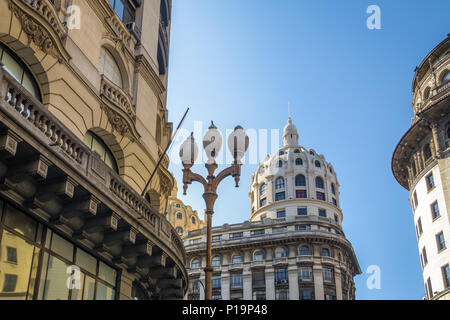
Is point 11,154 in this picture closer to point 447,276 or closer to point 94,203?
point 94,203

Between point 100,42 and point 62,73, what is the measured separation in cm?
380

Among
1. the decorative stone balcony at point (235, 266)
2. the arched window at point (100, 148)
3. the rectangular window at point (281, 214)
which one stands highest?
the rectangular window at point (281, 214)

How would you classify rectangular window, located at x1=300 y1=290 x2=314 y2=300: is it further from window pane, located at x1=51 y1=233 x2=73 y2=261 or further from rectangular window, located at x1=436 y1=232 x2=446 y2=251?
window pane, located at x1=51 y1=233 x2=73 y2=261

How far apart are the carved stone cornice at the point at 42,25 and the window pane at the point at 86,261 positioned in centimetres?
641

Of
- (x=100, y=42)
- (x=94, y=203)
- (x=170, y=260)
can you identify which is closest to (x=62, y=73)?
(x=100, y=42)

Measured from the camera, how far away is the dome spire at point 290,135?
103 metres

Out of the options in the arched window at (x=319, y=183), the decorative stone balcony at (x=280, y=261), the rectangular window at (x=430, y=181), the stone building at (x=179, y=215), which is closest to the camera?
the rectangular window at (x=430, y=181)

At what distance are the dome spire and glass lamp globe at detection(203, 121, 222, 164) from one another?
284 ft

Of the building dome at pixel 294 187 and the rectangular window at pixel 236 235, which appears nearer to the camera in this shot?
the rectangular window at pixel 236 235

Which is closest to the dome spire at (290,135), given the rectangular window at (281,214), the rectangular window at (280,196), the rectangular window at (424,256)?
the rectangular window at (280,196)

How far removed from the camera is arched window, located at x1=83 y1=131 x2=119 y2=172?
2005 cm

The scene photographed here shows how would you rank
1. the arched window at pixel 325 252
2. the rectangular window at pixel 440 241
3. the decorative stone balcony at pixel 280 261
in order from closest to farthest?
the rectangular window at pixel 440 241
the decorative stone balcony at pixel 280 261
the arched window at pixel 325 252

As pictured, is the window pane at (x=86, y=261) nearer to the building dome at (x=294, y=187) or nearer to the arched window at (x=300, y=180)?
the building dome at (x=294, y=187)

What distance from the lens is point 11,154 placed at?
40.2 feet
